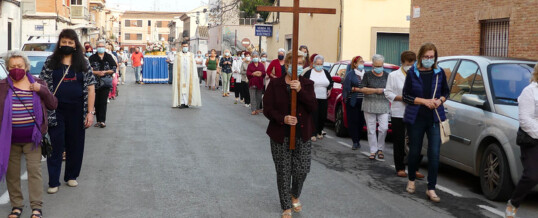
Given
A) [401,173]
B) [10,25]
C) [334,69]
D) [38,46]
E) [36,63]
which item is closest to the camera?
[401,173]

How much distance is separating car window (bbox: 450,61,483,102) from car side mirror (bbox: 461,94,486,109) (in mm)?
285

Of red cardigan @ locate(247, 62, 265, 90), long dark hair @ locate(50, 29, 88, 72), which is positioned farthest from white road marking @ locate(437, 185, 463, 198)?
red cardigan @ locate(247, 62, 265, 90)

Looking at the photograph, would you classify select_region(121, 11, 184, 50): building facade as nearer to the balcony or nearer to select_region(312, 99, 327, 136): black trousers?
the balcony

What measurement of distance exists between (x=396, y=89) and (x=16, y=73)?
4.82 m

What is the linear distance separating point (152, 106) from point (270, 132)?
12.8 meters

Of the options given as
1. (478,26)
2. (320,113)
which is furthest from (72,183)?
(478,26)

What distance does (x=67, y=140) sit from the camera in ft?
24.8

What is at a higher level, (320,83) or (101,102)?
(320,83)

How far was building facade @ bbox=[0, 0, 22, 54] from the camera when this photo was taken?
30906 millimetres

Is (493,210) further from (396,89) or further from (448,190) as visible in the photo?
(396,89)

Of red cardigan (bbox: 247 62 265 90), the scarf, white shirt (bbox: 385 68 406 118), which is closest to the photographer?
the scarf

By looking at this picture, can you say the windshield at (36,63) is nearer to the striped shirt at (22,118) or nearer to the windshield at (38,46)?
the windshield at (38,46)

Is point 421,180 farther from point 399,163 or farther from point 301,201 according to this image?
point 301,201

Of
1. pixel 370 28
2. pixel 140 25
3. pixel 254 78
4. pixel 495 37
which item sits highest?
pixel 140 25
